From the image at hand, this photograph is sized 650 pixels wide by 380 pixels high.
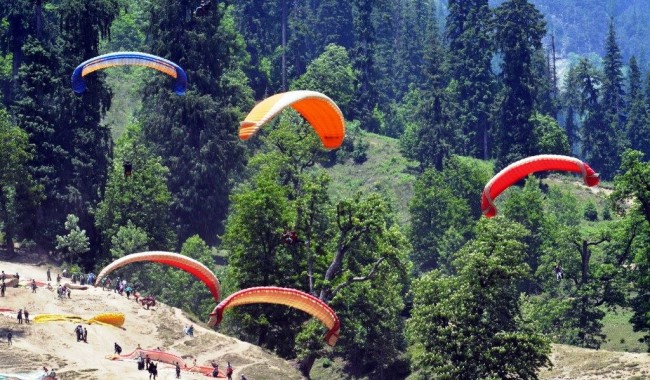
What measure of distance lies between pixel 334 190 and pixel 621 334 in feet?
116

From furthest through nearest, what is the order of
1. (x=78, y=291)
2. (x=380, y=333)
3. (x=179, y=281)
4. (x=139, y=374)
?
(x=179, y=281), (x=380, y=333), (x=78, y=291), (x=139, y=374)

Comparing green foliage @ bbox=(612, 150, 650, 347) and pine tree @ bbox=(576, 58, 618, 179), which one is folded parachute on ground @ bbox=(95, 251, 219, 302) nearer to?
green foliage @ bbox=(612, 150, 650, 347)

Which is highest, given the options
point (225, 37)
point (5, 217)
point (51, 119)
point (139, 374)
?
point (225, 37)

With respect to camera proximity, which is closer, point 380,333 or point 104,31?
point 380,333

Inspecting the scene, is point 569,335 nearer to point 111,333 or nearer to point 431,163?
point 111,333

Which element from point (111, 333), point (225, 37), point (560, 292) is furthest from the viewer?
point (225, 37)

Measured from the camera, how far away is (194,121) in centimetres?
10650

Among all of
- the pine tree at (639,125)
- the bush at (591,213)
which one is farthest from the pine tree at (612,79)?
the bush at (591,213)

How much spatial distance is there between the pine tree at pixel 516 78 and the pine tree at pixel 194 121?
2599 centimetres

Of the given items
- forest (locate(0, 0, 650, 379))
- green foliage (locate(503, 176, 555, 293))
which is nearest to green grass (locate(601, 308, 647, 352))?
forest (locate(0, 0, 650, 379))

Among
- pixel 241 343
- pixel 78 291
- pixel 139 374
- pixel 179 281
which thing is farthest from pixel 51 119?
pixel 139 374

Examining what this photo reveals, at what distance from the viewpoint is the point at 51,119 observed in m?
95.8

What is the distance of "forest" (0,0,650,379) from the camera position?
77.9m

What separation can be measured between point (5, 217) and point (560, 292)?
3277cm
